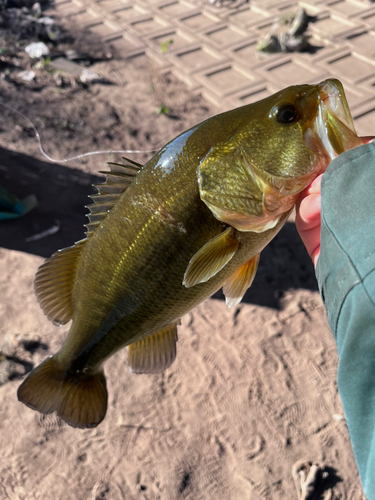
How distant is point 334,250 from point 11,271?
11.2 feet

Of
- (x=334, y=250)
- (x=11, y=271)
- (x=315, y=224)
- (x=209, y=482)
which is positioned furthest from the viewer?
(x=11, y=271)

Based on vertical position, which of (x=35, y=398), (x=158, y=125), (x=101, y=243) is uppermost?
(x=101, y=243)

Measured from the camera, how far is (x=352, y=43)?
6.51 m

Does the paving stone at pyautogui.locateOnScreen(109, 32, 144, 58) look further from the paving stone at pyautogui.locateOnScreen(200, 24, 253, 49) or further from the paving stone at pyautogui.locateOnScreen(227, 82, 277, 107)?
the paving stone at pyautogui.locateOnScreen(227, 82, 277, 107)

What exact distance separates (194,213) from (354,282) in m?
0.62

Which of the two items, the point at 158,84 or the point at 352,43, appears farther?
the point at 352,43

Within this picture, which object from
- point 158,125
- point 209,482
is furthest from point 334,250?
point 158,125

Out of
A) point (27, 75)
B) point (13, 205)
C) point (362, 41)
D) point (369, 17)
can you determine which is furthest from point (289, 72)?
A: point (13, 205)

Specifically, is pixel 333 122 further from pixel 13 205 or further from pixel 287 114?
pixel 13 205

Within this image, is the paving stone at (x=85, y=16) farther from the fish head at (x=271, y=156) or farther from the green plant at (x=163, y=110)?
the fish head at (x=271, y=156)

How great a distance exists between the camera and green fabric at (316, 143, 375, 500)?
1212 millimetres

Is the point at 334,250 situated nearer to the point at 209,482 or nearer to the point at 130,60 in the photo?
the point at 209,482

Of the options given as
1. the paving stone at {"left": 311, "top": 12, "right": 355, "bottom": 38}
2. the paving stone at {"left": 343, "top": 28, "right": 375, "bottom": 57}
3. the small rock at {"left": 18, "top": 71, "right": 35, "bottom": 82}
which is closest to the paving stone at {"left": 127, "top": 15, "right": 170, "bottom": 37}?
the small rock at {"left": 18, "top": 71, "right": 35, "bottom": 82}

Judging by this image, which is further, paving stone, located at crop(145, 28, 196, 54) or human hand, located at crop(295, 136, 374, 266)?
paving stone, located at crop(145, 28, 196, 54)
